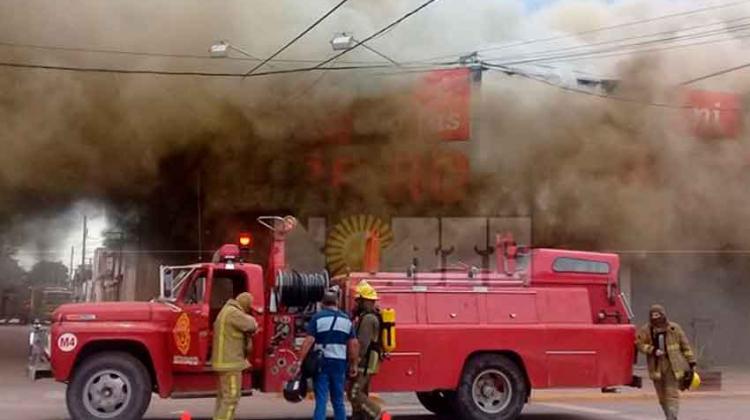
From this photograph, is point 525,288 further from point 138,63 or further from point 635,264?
point 138,63

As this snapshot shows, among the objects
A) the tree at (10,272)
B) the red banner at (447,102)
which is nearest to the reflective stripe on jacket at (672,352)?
the red banner at (447,102)

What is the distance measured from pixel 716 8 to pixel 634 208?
14.0 ft

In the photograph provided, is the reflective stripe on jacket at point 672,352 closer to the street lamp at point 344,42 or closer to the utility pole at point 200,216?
the street lamp at point 344,42

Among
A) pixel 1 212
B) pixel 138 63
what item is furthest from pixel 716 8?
pixel 1 212

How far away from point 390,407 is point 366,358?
2.86 m

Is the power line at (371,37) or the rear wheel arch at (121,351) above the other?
the power line at (371,37)

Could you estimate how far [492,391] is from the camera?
9.54 m

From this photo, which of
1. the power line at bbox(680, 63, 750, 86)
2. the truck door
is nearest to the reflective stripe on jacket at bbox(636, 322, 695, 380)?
the truck door

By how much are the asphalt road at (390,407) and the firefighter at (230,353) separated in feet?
6.89

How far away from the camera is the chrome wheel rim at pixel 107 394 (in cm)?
868

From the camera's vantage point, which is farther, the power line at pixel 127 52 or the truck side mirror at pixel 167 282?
the power line at pixel 127 52

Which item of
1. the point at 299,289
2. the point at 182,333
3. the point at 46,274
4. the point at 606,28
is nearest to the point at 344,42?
the point at 606,28

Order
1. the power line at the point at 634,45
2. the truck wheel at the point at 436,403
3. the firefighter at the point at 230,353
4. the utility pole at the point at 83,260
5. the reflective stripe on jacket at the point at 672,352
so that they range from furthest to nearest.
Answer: the utility pole at the point at 83,260 → the power line at the point at 634,45 → the truck wheel at the point at 436,403 → the reflective stripe on jacket at the point at 672,352 → the firefighter at the point at 230,353

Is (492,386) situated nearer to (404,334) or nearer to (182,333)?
(404,334)
